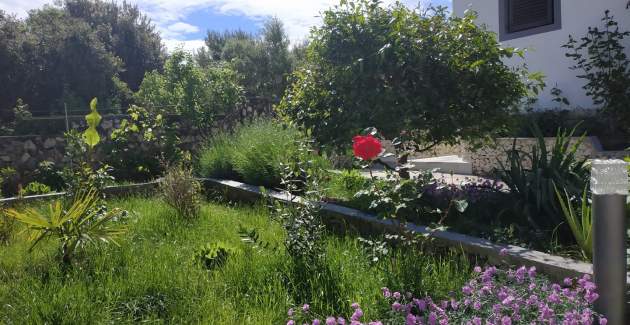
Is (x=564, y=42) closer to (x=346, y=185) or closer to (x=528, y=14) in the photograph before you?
(x=528, y=14)

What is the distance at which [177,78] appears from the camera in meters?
14.5

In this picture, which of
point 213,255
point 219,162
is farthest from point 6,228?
point 219,162

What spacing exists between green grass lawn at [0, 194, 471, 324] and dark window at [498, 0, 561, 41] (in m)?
6.42

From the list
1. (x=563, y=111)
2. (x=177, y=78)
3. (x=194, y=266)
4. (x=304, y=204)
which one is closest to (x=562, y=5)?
(x=563, y=111)

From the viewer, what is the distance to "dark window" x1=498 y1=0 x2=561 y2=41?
27.1 ft

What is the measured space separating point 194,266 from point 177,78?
11.9 m

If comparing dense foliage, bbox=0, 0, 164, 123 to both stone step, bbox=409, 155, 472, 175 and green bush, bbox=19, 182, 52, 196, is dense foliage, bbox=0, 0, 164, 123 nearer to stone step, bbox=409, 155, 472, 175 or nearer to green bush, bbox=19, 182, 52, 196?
green bush, bbox=19, 182, 52, 196

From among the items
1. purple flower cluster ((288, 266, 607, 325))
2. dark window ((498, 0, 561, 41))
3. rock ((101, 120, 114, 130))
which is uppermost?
dark window ((498, 0, 561, 41))

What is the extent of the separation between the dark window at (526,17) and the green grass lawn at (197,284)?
6.42 metres

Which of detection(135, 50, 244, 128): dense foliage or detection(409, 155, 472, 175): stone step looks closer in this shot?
detection(409, 155, 472, 175): stone step

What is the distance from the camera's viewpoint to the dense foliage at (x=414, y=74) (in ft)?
15.4

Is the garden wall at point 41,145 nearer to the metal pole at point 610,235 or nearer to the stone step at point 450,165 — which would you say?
the stone step at point 450,165

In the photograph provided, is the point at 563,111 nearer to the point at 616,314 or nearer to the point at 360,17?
the point at 360,17

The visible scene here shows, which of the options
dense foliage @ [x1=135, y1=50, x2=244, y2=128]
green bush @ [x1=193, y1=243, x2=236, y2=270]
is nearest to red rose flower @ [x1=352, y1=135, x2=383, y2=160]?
green bush @ [x1=193, y1=243, x2=236, y2=270]
